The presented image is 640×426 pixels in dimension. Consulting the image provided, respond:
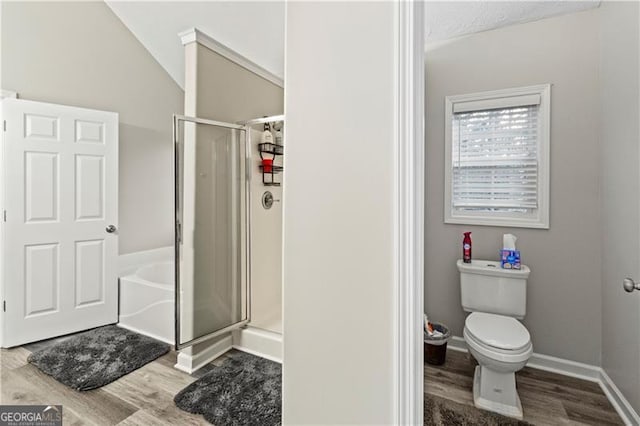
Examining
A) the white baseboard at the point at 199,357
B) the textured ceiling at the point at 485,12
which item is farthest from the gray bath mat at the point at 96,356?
the textured ceiling at the point at 485,12

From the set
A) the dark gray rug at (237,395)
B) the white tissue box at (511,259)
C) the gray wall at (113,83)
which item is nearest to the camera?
the dark gray rug at (237,395)

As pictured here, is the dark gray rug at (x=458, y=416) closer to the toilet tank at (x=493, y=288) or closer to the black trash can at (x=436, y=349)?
the black trash can at (x=436, y=349)

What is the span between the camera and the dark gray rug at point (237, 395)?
1.70 meters

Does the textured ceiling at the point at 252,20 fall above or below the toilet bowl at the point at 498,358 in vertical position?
above

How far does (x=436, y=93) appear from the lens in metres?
2.47

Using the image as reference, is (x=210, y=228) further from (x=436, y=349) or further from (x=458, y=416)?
(x=458, y=416)

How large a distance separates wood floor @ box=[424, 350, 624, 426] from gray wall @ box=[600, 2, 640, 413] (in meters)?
0.17

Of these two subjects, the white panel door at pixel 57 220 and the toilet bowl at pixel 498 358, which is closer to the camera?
the toilet bowl at pixel 498 358

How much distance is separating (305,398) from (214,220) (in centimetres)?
167

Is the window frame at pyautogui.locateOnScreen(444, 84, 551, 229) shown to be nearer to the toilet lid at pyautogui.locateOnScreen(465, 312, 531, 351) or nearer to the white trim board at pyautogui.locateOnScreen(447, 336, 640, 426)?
the toilet lid at pyautogui.locateOnScreen(465, 312, 531, 351)

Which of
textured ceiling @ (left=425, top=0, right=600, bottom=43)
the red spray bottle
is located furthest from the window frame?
textured ceiling @ (left=425, top=0, right=600, bottom=43)

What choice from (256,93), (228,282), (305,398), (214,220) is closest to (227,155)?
(214,220)

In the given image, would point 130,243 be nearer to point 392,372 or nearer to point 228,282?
point 228,282

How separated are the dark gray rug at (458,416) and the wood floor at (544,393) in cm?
7
